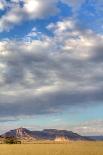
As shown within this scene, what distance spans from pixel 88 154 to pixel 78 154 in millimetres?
979

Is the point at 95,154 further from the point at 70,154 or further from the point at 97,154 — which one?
the point at 70,154

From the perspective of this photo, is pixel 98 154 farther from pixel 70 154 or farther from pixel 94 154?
pixel 70 154

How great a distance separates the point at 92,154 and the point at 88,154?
48cm

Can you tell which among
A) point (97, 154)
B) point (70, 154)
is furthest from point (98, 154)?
point (70, 154)

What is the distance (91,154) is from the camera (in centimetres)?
3528

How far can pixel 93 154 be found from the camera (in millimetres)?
35156

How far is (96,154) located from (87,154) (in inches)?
35.5

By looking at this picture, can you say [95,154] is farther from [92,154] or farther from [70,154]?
[70,154]

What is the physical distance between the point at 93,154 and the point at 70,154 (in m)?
2.27

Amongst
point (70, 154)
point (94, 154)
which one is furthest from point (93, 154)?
point (70, 154)

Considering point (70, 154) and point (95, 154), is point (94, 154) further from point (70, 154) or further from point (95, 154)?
point (70, 154)

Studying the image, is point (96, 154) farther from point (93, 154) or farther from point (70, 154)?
point (70, 154)

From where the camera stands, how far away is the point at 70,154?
3484 centimetres

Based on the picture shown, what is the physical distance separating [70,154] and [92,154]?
2.18 m
